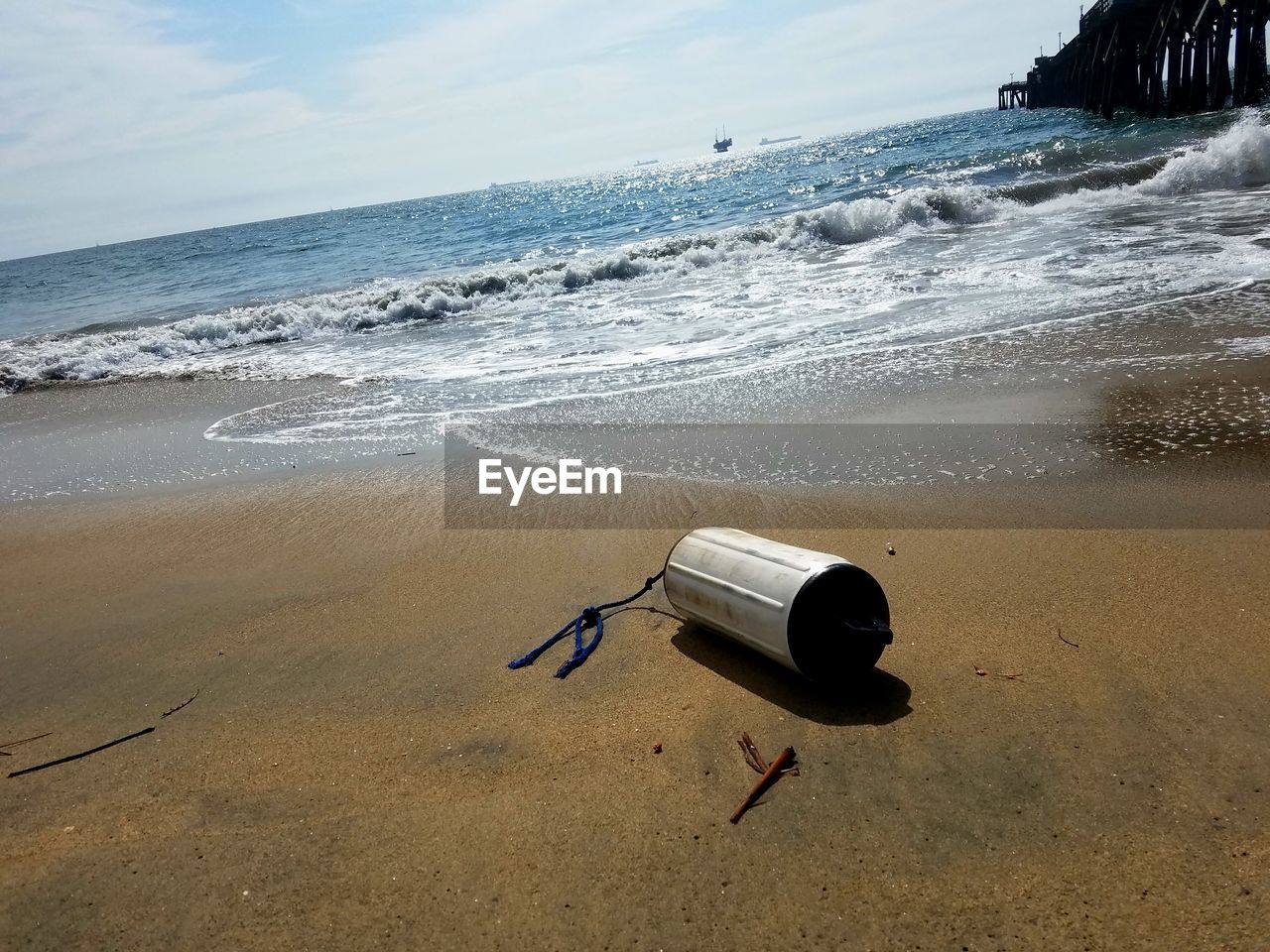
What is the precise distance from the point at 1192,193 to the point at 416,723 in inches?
722

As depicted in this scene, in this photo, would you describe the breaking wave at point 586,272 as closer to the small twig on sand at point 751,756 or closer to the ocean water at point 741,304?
the ocean water at point 741,304

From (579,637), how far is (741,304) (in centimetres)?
845

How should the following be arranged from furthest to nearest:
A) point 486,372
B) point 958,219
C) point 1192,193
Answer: point 958,219
point 1192,193
point 486,372

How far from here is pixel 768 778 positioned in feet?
8.30

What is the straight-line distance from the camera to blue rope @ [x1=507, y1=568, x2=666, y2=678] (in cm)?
329

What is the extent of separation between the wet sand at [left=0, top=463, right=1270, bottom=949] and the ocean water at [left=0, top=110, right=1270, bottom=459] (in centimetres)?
289

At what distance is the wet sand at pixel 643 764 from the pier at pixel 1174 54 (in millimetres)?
26384

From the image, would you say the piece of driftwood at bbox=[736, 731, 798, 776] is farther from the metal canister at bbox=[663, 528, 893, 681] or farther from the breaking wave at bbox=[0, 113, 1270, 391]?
the breaking wave at bbox=[0, 113, 1270, 391]

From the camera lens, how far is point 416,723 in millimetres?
3020

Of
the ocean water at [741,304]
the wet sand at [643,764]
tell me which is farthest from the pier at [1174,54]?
the wet sand at [643,764]

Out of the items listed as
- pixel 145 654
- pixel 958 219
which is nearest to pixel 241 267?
pixel 958 219

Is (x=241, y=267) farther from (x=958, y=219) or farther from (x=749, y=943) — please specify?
(x=749, y=943)

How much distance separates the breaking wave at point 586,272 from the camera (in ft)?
44.8

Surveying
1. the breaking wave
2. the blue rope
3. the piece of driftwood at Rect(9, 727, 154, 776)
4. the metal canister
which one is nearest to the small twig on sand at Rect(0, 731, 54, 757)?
the piece of driftwood at Rect(9, 727, 154, 776)
